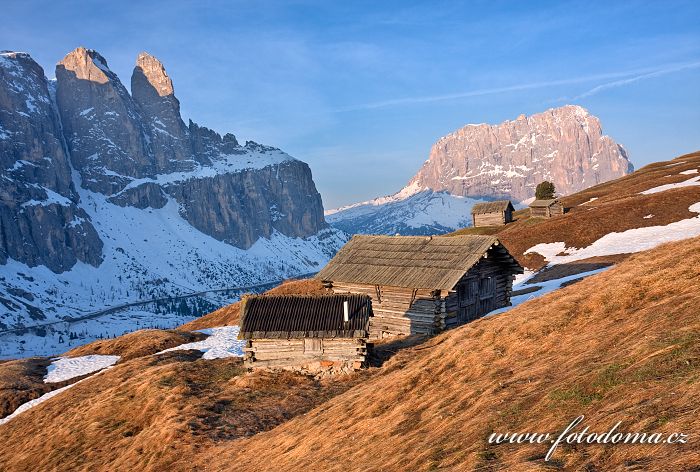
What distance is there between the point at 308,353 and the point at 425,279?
970 cm

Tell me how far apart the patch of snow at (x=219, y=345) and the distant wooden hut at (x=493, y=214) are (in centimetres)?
5688

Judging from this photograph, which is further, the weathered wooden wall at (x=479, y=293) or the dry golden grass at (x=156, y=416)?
the weathered wooden wall at (x=479, y=293)

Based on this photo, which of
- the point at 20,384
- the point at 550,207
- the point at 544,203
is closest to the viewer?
the point at 20,384

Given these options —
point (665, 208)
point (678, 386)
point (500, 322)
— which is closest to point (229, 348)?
point (500, 322)

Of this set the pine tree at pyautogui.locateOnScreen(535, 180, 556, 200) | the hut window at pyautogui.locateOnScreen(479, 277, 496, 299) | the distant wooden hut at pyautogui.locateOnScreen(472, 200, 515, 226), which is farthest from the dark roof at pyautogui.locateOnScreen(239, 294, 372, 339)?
the pine tree at pyautogui.locateOnScreen(535, 180, 556, 200)

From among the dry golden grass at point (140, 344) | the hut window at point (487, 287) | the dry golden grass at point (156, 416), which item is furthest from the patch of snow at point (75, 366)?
the hut window at point (487, 287)

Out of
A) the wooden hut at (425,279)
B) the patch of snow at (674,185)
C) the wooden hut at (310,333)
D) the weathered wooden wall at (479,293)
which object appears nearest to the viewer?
the wooden hut at (310,333)

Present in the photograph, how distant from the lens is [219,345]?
4219cm

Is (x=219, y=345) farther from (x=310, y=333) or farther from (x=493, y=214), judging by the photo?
(x=493, y=214)

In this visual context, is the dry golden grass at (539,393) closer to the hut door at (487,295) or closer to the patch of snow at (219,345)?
the hut door at (487,295)

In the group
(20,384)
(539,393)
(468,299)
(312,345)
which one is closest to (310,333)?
(312,345)

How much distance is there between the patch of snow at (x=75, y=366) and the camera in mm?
41250

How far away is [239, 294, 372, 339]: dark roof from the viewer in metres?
29.4

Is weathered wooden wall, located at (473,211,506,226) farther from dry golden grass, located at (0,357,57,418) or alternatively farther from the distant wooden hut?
dry golden grass, located at (0,357,57,418)
